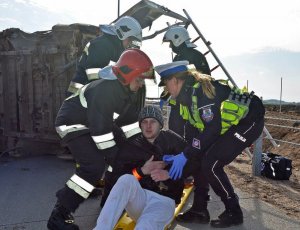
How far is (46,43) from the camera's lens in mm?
6227

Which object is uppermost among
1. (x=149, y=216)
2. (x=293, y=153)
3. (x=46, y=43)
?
(x=46, y=43)

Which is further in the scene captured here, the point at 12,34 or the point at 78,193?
the point at 12,34

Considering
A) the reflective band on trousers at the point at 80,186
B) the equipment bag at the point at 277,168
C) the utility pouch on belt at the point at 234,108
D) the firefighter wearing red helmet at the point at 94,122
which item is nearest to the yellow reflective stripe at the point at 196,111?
the utility pouch on belt at the point at 234,108

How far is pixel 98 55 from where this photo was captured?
157 inches

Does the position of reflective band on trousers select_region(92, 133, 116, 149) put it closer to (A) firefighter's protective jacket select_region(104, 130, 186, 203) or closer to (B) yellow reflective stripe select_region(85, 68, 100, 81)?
(A) firefighter's protective jacket select_region(104, 130, 186, 203)

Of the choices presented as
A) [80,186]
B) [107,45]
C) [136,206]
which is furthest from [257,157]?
[80,186]

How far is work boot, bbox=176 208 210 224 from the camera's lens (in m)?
3.52

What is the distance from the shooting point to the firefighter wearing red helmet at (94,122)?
9.82 ft

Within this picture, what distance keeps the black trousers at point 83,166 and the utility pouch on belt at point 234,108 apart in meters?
1.25

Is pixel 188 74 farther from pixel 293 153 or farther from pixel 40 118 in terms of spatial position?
pixel 293 153

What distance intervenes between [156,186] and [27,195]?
6.93ft

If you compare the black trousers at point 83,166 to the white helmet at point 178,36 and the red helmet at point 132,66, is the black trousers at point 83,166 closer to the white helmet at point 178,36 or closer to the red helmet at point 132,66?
the red helmet at point 132,66

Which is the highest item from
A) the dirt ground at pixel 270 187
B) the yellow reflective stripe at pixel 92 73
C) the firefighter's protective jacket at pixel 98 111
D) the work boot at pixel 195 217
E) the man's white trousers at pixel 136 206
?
the yellow reflective stripe at pixel 92 73

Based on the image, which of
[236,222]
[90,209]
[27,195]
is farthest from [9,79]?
[236,222]
